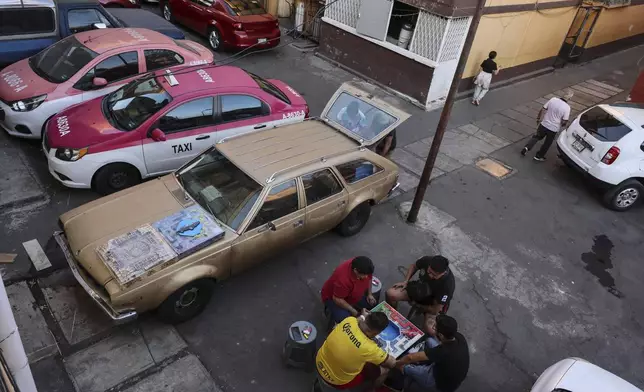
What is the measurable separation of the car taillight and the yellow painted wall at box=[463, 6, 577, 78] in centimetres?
451

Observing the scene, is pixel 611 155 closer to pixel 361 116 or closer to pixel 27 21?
pixel 361 116

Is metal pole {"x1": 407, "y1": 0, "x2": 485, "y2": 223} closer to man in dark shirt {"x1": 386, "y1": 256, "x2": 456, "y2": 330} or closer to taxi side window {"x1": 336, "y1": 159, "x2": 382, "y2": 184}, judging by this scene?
taxi side window {"x1": 336, "y1": 159, "x2": 382, "y2": 184}

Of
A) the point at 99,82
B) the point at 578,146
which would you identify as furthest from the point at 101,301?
the point at 578,146

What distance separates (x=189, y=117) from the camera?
7.00 meters

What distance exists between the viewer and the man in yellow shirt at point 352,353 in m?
4.11

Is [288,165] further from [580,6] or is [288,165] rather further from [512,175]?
[580,6]

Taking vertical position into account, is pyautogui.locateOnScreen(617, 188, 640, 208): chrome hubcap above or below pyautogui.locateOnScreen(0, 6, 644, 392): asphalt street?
above

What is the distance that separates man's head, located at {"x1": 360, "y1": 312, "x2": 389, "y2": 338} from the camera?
403 cm

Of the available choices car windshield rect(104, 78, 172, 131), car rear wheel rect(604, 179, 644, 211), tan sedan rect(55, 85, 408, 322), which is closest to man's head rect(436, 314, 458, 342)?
tan sedan rect(55, 85, 408, 322)

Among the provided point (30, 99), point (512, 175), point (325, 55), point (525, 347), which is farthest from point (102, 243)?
point (325, 55)

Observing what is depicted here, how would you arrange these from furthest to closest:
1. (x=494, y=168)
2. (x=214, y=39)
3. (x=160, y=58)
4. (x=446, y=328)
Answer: (x=214, y=39)
(x=494, y=168)
(x=160, y=58)
(x=446, y=328)

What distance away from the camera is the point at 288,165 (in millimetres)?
5988

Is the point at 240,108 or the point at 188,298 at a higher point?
the point at 240,108

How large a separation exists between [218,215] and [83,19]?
6665mm
